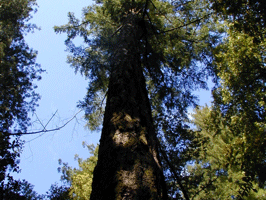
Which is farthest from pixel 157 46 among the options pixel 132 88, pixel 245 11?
pixel 132 88

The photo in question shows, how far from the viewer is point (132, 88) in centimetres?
250

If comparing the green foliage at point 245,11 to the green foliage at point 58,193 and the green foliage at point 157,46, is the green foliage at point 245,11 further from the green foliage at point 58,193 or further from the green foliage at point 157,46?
Answer: the green foliage at point 58,193

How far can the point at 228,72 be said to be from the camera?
733 centimetres

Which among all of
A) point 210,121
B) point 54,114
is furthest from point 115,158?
point 210,121

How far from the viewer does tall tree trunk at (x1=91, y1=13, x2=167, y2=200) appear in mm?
1298

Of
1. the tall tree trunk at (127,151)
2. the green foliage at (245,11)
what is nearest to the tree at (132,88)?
the tall tree trunk at (127,151)

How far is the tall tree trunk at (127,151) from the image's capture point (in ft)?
4.26

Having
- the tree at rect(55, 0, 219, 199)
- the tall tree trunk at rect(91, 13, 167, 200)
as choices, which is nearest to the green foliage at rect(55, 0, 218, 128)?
the tree at rect(55, 0, 219, 199)

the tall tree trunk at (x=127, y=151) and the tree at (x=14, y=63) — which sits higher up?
the tree at (x=14, y=63)

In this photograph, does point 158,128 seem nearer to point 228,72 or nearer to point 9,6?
point 228,72

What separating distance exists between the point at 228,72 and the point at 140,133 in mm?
6774

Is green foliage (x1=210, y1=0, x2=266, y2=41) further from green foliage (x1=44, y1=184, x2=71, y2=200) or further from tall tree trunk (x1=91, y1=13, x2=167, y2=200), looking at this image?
green foliage (x1=44, y1=184, x2=71, y2=200)

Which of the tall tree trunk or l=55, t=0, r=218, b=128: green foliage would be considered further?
l=55, t=0, r=218, b=128: green foliage

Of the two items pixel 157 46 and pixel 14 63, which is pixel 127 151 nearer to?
pixel 157 46
